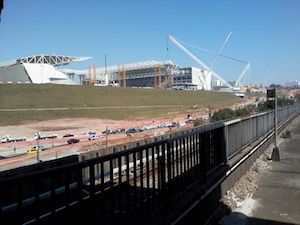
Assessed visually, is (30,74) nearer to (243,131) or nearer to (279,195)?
(243,131)

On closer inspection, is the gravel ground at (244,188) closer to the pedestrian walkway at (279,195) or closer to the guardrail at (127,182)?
the pedestrian walkway at (279,195)

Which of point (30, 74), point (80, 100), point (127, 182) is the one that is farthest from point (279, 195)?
point (30, 74)

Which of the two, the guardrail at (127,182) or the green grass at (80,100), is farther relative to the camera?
the green grass at (80,100)

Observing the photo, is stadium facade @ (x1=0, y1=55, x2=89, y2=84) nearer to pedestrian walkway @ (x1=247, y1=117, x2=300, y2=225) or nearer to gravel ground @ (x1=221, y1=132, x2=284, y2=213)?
gravel ground @ (x1=221, y1=132, x2=284, y2=213)

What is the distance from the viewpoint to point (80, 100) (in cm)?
9844

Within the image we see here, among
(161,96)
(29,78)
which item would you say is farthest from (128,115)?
(29,78)

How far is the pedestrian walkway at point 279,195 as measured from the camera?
7.86 m

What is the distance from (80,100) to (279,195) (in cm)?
9109

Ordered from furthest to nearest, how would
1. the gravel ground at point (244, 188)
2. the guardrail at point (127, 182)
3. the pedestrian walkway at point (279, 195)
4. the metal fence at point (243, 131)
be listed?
the metal fence at point (243, 131) < the gravel ground at point (244, 188) < the pedestrian walkway at point (279, 195) < the guardrail at point (127, 182)

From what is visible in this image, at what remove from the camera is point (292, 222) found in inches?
297

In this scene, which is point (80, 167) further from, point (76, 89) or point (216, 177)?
point (76, 89)

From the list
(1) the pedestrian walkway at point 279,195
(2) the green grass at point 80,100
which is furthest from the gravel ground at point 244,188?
(2) the green grass at point 80,100

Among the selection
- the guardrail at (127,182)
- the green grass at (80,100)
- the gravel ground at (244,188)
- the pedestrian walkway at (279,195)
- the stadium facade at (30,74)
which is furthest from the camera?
the stadium facade at (30,74)

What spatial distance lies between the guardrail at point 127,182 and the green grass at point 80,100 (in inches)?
2582
